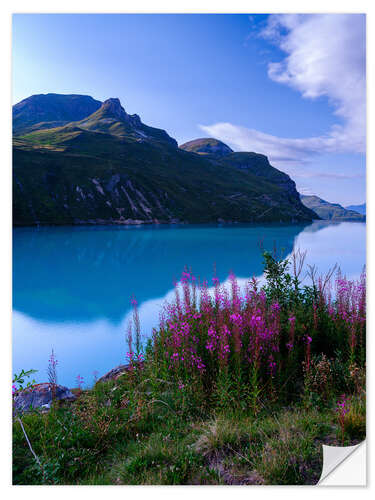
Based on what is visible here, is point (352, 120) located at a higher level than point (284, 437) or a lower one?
higher

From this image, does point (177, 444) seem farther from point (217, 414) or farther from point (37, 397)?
point (37, 397)

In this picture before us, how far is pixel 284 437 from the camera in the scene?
121 inches

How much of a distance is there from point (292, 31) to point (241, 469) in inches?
243

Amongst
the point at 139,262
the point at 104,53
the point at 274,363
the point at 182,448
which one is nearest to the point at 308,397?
the point at 274,363

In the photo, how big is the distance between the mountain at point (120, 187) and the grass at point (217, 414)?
47.3 m

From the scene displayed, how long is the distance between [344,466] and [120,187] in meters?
101

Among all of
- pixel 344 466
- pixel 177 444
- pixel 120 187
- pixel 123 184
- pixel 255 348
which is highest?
pixel 123 184

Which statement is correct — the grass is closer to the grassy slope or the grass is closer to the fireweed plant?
the fireweed plant

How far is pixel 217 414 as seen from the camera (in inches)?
147

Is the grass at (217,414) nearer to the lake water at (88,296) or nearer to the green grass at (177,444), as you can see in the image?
the green grass at (177,444)

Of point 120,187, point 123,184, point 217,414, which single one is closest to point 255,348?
point 217,414

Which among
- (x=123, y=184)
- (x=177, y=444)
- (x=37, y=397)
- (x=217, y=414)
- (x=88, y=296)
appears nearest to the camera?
(x=177, y=444)

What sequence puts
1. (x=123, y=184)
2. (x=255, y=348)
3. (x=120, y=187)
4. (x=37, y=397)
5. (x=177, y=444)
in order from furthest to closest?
(x=123, y=184) < (x=120, y=187) < (x=37, y=397) < (x=255, y=348) < (x=177, y=444)

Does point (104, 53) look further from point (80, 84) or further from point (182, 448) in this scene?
point (182, 448)
